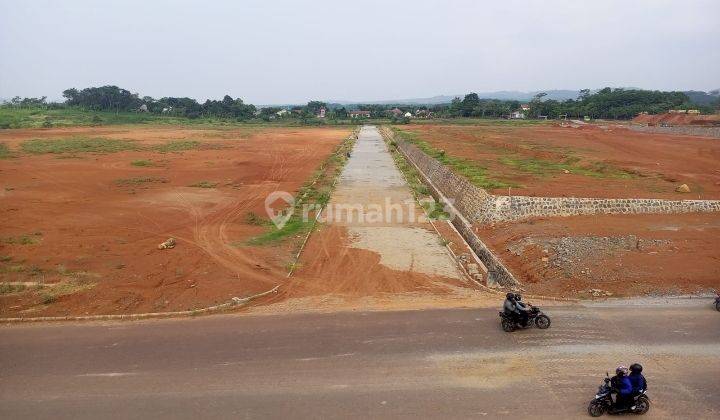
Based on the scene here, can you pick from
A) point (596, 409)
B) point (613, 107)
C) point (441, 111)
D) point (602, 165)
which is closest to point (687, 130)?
point (602, 165)

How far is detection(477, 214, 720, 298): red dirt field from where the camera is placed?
12.8 m

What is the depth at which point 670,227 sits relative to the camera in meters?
17.0

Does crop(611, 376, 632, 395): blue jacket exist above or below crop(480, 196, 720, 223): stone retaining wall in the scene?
below

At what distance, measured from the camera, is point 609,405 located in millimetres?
7523

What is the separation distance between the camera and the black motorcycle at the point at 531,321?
1030 centimetres

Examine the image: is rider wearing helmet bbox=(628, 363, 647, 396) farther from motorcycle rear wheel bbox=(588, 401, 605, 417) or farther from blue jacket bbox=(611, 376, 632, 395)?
motorcycle rear wheel bbox=(588, 401, 605, 417)

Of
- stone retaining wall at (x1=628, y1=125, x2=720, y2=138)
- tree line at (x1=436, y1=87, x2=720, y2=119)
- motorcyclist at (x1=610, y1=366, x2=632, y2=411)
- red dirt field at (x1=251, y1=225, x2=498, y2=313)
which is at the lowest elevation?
red dirt field at (x1=251, y1=225, x2=498, y2=313)

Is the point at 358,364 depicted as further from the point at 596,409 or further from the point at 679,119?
the point at 679,119

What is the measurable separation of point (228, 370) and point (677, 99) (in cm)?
11109

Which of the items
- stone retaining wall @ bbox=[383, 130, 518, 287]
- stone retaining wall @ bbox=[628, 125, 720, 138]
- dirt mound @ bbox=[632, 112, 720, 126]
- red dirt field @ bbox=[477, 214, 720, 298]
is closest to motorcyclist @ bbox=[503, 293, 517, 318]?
red dirt field @ bbox=[477, 214, 720, 298]

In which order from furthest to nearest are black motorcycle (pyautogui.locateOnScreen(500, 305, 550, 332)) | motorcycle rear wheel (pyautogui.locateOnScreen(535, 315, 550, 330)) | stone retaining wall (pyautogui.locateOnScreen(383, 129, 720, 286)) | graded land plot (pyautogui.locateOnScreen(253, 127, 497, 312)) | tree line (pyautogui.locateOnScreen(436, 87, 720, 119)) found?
tree line (pyautogui.locateOnScreen(436, 87, 720, 119)) → stone retaining wall (pyautogui.locateOnScreen(383, 129, 720, 286)) → graded land plot (pyautogui.locateOnScreen(253, 127, 497, 312)) → motorcycle rear wheel (pyautogui.locateOnScreen(535, 315, 550, 330)) → black motorcycle (pyautogui.locateOnScreen(500, 305, 550, 332))

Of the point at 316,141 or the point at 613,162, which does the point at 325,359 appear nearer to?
the point at 613,162

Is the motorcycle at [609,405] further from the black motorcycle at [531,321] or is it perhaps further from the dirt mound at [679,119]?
the dirt mound at [679,119]

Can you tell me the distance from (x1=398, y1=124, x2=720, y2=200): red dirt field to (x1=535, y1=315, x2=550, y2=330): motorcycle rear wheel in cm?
1129
